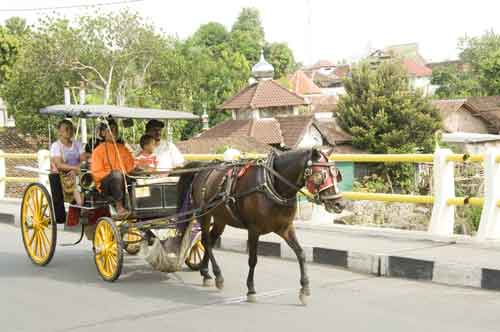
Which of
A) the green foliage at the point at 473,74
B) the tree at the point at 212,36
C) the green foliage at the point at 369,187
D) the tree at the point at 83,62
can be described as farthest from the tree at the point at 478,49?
the green foliage at the point at 369,187

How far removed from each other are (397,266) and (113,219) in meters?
3.20

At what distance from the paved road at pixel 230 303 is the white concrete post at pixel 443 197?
63.9 inches

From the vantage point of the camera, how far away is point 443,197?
9.62 meters

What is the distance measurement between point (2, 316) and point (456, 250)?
5.12 metres

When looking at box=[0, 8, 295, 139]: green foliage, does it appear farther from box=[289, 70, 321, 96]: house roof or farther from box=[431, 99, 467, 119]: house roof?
box=[289, 70, 321, 96]: house roof

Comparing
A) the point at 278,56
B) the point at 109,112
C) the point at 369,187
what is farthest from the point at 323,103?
the point at 109,112

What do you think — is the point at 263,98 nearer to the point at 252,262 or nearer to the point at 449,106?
the point at 449,106

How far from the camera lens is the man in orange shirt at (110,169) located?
8.38 meters

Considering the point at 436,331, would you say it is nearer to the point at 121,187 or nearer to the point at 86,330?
the point at 86,330

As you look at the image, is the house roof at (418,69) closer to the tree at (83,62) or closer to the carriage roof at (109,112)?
the tree at (83,62)

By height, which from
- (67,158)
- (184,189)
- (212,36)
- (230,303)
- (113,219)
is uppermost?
(212,36)

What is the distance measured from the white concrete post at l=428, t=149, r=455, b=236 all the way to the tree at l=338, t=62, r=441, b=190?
116ft

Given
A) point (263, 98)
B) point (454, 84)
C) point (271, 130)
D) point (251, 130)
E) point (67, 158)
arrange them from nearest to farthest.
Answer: point (67, 158), point (251, 130), point (271, 130), point (263, 98), point (454, 84)

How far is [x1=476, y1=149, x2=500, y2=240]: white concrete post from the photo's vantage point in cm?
900
